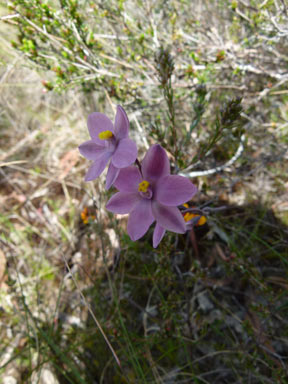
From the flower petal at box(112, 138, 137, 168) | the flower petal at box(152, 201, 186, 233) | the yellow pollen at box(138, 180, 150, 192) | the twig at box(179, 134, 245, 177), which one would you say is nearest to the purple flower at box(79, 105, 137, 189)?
the flower petal at box(112, 138, 137, 168)

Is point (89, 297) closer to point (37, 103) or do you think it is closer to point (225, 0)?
point (225, 0)

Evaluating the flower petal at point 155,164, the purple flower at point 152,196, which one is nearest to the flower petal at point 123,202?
the purple flower at point 152,196

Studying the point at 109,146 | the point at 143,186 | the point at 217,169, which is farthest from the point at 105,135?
the point at 217,169

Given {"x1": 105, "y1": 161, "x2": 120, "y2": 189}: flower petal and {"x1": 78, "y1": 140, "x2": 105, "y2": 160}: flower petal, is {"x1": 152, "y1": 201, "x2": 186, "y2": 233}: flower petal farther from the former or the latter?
{"x1": 78, "y1": 140, "x2": 105, "y2": 160}: flower petal

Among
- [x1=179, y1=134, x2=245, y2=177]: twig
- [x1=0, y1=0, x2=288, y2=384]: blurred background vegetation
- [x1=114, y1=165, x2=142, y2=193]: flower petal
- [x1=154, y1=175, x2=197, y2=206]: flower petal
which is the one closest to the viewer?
[x1=154, y1=175, x2=197, y2=206]: flower petal

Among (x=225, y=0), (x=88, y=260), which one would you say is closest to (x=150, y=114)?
(x=225, y=0)

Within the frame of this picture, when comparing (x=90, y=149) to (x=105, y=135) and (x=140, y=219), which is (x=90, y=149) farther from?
(x=140, y=219)
